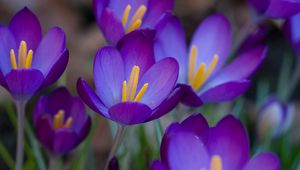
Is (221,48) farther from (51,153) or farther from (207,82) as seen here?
(51,153)

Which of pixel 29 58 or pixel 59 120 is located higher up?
pixel 29 58

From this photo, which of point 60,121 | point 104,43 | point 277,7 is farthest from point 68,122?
point 104,43

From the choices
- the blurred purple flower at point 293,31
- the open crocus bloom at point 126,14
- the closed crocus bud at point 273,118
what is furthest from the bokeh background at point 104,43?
the open crocus bloom at point 126,14

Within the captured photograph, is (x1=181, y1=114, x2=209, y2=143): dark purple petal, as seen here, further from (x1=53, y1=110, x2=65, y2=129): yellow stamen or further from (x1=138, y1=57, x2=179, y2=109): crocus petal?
(x1=53, y1=110, x2=65, y2=129): yellow stamen

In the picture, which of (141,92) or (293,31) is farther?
(293,31)

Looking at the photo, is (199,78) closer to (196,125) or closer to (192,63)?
(192,63)

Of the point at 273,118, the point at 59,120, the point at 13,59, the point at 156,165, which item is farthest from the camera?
the point at 273,118

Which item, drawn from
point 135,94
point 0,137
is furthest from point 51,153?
point 0,137
